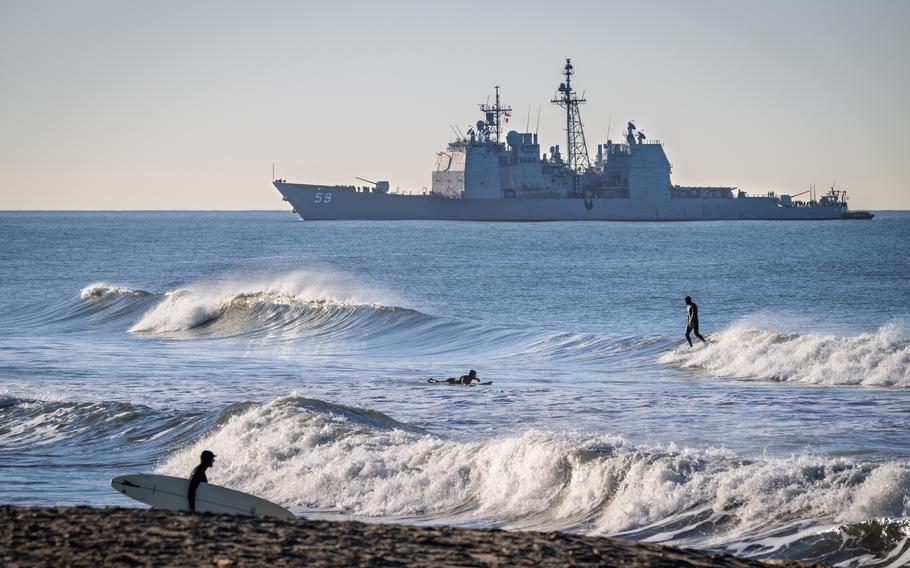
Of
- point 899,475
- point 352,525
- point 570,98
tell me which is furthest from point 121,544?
point 570,98

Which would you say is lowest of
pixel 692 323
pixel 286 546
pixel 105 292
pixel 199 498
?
pixel 105 292

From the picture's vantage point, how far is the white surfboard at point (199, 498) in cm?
1216

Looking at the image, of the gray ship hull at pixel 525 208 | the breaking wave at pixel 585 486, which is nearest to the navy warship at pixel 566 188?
the gray ship hull at pixel 525 208

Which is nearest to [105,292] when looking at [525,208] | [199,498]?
[199,498]

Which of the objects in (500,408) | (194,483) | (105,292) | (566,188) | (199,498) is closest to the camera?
(194,483)

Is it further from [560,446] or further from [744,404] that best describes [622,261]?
[560,446]

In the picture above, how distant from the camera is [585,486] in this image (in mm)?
13883

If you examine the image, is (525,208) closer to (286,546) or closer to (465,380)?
(465,380)

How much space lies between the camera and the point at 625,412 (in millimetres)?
19297

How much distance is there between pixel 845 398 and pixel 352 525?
12.7 meters

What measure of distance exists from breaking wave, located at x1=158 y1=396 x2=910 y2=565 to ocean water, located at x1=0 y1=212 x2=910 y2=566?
3cm

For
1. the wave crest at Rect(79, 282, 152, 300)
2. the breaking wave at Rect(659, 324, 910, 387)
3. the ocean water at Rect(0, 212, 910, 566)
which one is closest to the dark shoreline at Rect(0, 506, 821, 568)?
the ocean water at Rect(0, 212, 910, 566)

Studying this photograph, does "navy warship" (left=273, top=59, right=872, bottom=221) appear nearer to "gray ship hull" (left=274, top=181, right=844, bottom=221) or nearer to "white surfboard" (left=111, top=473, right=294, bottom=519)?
"gray ship hull" (left=274, top=181, right=844, bottom=221)

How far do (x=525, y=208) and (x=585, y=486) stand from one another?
135 meters
